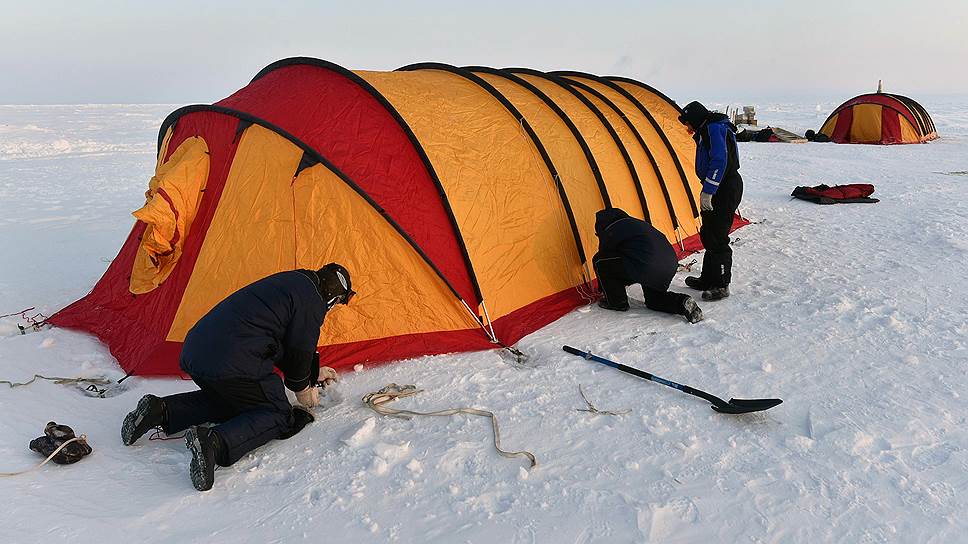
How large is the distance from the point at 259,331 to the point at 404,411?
120 cm

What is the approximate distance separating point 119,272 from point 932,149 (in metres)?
25.6

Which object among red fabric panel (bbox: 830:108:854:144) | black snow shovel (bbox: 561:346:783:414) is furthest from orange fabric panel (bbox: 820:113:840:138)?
black snow shovel (bbox: 561:346:783:414)

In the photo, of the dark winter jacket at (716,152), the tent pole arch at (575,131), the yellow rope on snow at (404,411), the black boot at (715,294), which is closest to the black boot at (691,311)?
the black boot at (715,294)

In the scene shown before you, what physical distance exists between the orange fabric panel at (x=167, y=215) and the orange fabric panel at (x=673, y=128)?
6.49 m

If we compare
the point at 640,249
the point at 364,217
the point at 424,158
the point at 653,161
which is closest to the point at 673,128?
the point at 653,161

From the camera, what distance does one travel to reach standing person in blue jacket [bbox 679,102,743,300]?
634cm

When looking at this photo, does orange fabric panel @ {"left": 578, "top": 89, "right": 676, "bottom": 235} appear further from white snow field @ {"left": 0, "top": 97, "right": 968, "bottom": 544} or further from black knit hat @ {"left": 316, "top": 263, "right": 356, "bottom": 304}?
black knit hat @ {"left": 316, "top": 263, "right": 356, "bottom": 304}

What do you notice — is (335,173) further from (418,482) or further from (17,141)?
(17,141)

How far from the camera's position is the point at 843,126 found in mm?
24484

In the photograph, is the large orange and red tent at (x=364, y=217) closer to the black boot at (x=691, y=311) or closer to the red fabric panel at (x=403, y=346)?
the red fabric panel at (x=403, y=346)

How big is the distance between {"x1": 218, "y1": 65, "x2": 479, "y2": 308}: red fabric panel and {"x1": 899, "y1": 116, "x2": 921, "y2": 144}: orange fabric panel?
24917 millimetres

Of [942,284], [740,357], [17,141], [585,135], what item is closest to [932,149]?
[942,284]

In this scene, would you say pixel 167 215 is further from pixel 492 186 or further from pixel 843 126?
pixel 843 126

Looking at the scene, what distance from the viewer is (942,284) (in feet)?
21.4
